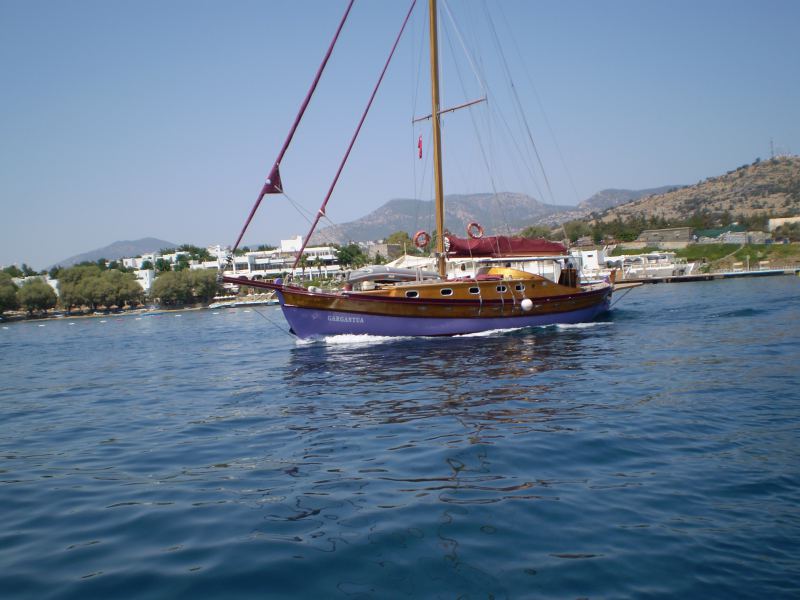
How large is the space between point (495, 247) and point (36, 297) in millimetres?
98438

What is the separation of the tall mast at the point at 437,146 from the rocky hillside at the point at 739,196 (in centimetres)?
12359

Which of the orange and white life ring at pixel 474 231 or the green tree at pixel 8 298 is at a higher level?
the orange and white life ring at pixel 474 231

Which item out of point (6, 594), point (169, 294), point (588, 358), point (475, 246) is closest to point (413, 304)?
point (475, 246)

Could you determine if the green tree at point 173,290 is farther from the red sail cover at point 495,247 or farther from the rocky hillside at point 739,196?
→ the rocky hillside at point 739,196

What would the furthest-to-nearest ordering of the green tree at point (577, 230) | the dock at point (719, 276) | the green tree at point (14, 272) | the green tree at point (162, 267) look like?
the green tree at point (14, 272), the green tree at point (162, 267), the green tree at point (577, 230), the dock at point (719, 276)

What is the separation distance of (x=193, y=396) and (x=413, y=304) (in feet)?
34.3

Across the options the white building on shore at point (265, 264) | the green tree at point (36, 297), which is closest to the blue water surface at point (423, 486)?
the green tree at point (36, 297)

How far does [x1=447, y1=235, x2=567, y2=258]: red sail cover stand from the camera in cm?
2692

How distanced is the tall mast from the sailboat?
43 mm

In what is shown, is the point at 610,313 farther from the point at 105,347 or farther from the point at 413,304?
the point at 105,347

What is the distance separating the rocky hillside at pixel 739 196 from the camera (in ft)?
459

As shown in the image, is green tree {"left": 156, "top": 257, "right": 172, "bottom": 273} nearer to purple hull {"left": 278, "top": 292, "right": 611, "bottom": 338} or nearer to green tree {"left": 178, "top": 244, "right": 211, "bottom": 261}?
green tree {"left": 178, "top": 244, "right": 211, "bottom": 261}

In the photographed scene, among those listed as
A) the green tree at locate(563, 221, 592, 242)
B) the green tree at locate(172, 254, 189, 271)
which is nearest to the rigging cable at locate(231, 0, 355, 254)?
the green tree at locate(563, 221, 592, 242)

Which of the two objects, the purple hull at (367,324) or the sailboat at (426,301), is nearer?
the sailboat at (426,301)
